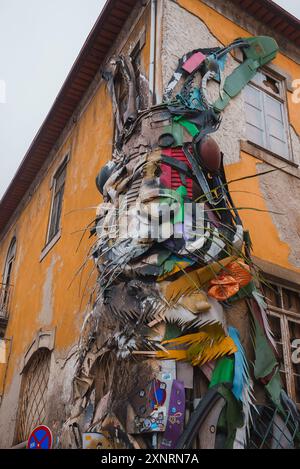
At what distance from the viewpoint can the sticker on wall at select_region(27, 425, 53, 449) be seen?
607 centimetres

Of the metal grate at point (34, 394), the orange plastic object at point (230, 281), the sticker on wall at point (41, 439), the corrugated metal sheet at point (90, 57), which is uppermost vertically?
the corrugated metal sheet at point (90, 57)

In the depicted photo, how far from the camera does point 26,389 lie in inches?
383

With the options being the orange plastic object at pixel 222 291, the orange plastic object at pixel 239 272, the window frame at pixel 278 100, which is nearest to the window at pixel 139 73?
the window frame at pixel 278 100

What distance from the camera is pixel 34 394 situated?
9.28 meters

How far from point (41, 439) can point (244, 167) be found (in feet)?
14.4

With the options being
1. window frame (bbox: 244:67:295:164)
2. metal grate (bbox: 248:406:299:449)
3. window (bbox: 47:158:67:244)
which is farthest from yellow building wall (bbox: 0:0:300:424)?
metal grate (bbox: 248:406:299:449)

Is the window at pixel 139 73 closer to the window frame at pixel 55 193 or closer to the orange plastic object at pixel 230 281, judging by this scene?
the orange plastic object at pixel 230 281

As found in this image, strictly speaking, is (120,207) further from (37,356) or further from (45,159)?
(45,159)

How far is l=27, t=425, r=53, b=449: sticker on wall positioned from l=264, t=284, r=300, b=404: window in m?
2.82

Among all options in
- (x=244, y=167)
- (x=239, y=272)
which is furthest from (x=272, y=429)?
(x=244, y=167)

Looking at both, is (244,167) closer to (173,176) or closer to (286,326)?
(173,176)

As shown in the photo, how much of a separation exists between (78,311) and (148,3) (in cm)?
477

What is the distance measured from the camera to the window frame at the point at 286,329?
6520mm

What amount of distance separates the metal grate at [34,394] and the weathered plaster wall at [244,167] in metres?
4.19
